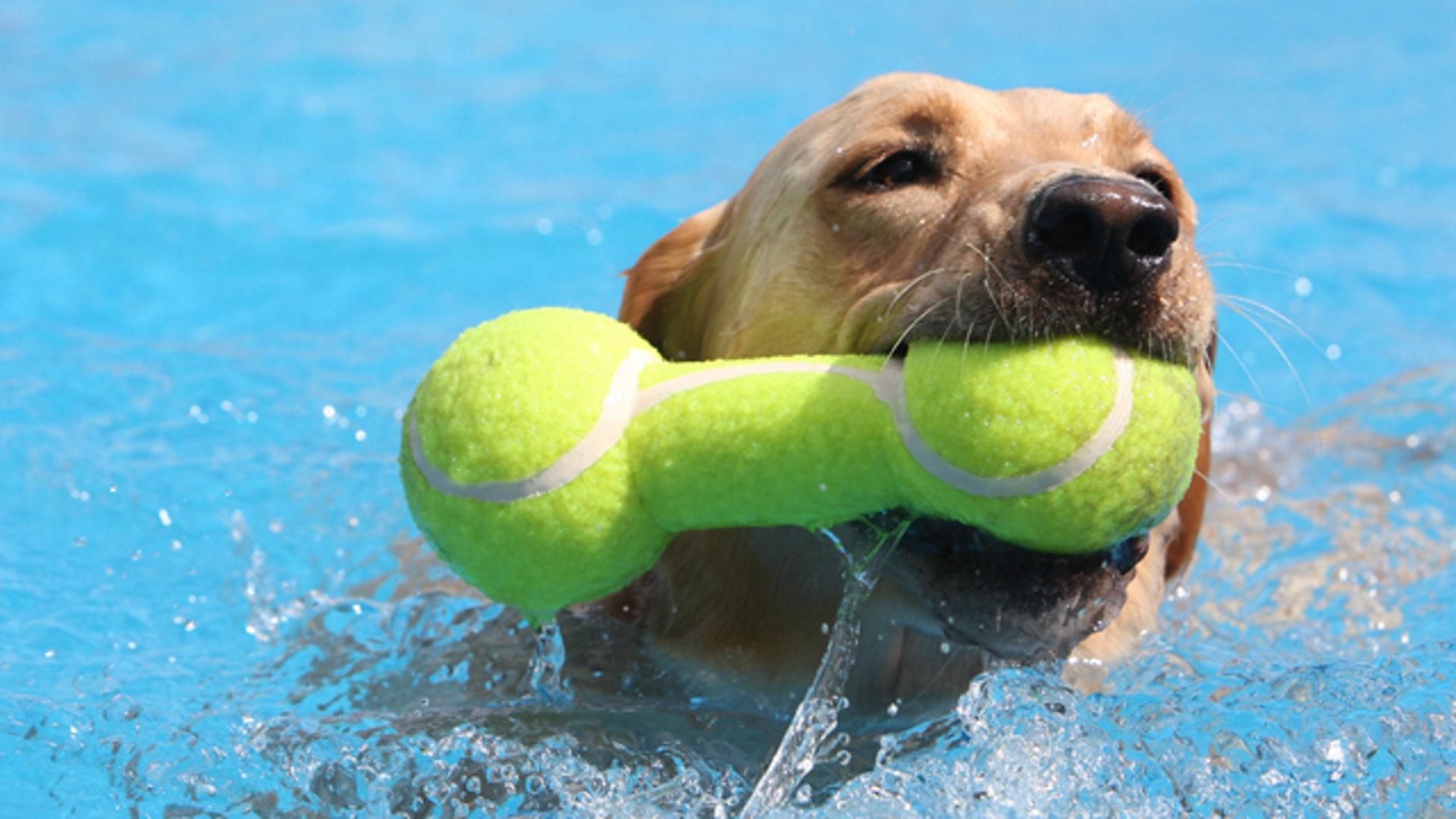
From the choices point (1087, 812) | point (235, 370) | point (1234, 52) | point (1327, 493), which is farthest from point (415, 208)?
point (1234, 52)

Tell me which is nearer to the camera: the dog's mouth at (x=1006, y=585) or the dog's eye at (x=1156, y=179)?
the dog's mouth at (x=1006, y=585)

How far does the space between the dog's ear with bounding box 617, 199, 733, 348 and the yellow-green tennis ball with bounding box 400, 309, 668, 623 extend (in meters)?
1.18

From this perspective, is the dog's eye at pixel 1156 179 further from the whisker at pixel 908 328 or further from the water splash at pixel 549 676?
the water splash at pixel 549 676

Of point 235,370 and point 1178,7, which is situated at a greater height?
point 235,370

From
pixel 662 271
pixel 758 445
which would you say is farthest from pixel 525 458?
pixel 662 271

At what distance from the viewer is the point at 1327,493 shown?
514 cm

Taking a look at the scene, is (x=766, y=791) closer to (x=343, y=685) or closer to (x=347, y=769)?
(x=347, y=769)

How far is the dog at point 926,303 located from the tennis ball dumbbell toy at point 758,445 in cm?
13

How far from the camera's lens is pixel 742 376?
7.52 feet

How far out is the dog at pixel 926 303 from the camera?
7.39 ft

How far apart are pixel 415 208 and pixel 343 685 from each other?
4.37 m

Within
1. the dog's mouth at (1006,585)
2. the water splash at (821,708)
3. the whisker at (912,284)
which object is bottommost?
the water splash at (821,708)

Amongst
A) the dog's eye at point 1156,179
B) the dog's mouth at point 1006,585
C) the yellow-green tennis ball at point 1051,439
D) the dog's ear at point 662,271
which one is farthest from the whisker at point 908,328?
the dog's ear at point 662,271

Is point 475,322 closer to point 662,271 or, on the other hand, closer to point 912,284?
point 662,271
